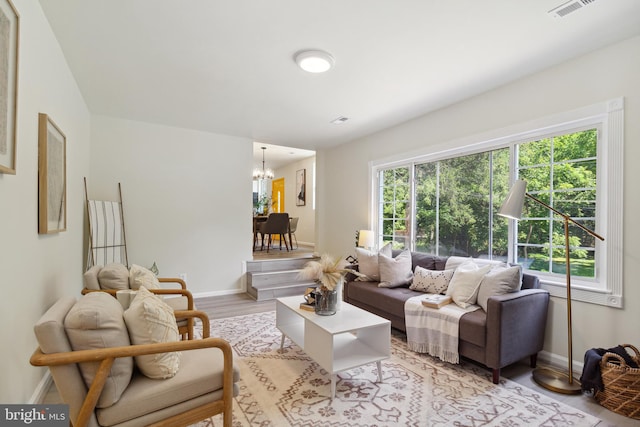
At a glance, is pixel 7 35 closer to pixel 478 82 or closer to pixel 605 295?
pixel 478 82

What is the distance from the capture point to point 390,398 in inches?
86.7

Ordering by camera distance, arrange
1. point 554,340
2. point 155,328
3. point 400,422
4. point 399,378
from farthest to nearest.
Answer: point 554,340
point 399,378
point 400,422
point 155,328

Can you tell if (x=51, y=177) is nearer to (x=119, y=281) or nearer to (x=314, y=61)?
(x=119, y=281)

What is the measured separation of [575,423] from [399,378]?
1.10 metres

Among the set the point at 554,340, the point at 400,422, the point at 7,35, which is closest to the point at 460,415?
the point at 400,422

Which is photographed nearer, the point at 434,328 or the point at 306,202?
the point at 434,328

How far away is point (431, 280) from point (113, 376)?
285cm

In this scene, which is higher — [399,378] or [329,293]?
[329,293]

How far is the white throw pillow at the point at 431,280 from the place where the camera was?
322cm

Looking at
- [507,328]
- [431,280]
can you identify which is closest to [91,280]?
[431,280]

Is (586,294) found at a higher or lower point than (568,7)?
lower

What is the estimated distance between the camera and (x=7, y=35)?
1.50 metres

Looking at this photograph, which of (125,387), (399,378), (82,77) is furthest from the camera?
(82,77)

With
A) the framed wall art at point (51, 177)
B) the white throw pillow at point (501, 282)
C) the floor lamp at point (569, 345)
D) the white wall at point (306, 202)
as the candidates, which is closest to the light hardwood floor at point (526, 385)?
the floor lamp at point (569, 345)
